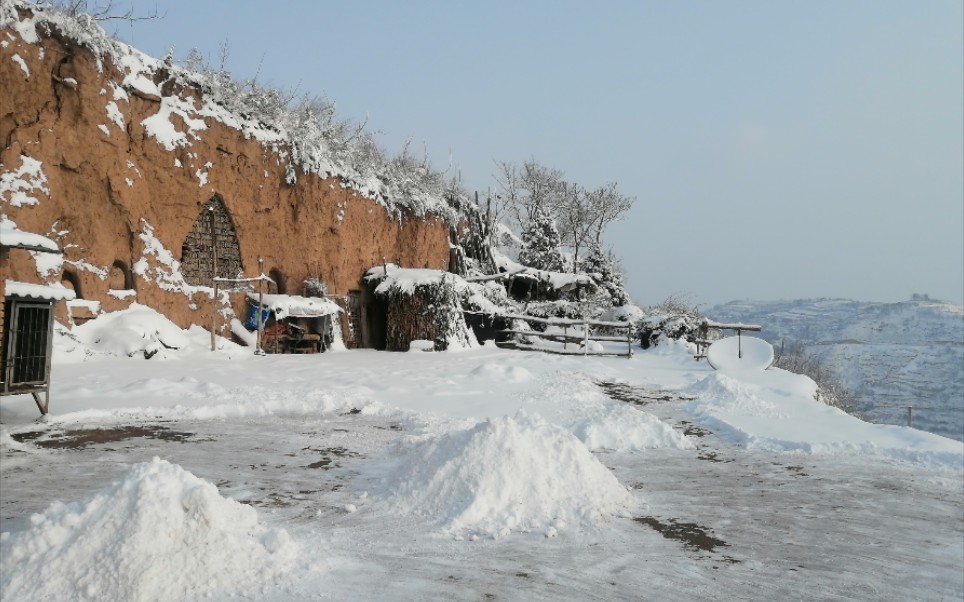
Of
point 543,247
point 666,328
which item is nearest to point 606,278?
point 543,247

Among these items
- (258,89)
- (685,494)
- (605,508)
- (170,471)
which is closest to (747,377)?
(685,494)

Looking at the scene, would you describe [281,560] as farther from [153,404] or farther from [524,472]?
[153,404]

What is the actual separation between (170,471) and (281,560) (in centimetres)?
92

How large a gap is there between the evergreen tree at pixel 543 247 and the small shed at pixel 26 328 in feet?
101

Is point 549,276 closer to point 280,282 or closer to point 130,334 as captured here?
point 280,282

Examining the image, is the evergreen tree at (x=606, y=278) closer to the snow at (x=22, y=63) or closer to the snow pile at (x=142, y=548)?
the snow at (x=22, y=63)

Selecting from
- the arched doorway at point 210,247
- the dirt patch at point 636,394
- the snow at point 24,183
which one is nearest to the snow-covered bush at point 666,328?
the dirt patch at point 636,394

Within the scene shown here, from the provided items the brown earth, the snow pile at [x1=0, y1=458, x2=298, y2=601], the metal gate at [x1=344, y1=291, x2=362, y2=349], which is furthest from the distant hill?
the snow pile at [x1=0, y1=458, x2=298, y2=601]

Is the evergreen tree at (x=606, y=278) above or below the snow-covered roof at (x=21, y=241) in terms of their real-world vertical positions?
above

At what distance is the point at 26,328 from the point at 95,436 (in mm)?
2096

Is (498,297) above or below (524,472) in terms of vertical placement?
above

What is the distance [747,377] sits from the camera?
14.3m

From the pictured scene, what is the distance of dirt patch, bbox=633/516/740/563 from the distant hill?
1079 inches

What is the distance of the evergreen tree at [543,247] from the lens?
3806cm
